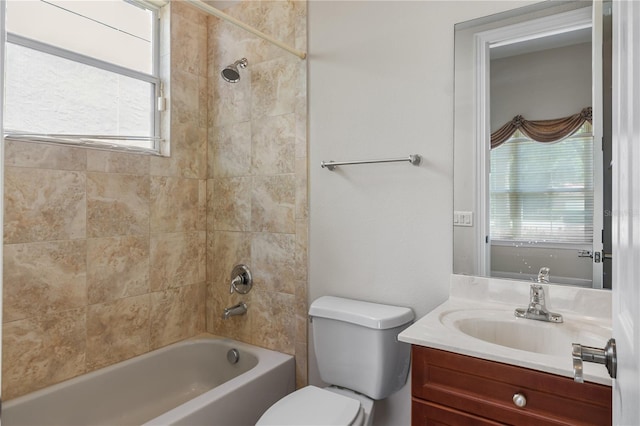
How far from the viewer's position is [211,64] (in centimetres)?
242

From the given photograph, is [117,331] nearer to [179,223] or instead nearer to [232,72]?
[179,223]

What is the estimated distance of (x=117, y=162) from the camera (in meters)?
1.98

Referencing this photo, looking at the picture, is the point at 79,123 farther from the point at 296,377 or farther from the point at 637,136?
the point at 637,136

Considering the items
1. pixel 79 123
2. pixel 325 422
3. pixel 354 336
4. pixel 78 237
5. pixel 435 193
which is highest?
pixel 79 123

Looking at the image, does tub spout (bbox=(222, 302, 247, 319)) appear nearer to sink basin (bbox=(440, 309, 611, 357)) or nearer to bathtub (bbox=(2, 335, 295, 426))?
bathtub (bbox=(2, 335, 295, 426))

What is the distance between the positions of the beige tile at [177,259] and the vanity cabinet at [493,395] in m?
1.49

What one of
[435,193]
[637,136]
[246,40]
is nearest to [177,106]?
[246,40]

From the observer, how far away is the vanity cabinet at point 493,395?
1027 millimetres

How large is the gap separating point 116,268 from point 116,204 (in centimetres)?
32

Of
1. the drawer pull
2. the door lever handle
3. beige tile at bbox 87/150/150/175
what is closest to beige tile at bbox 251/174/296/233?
beige tile at bbox 87/150/150/175

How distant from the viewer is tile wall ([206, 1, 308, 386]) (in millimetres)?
2080

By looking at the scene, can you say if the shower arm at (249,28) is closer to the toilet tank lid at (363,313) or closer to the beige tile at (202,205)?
the beige tile at (202,205)

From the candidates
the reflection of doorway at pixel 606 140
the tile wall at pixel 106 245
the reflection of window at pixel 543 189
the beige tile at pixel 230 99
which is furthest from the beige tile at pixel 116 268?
the reflection of doorway at pixel 606 140

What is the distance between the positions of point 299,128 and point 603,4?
132 centimetres
